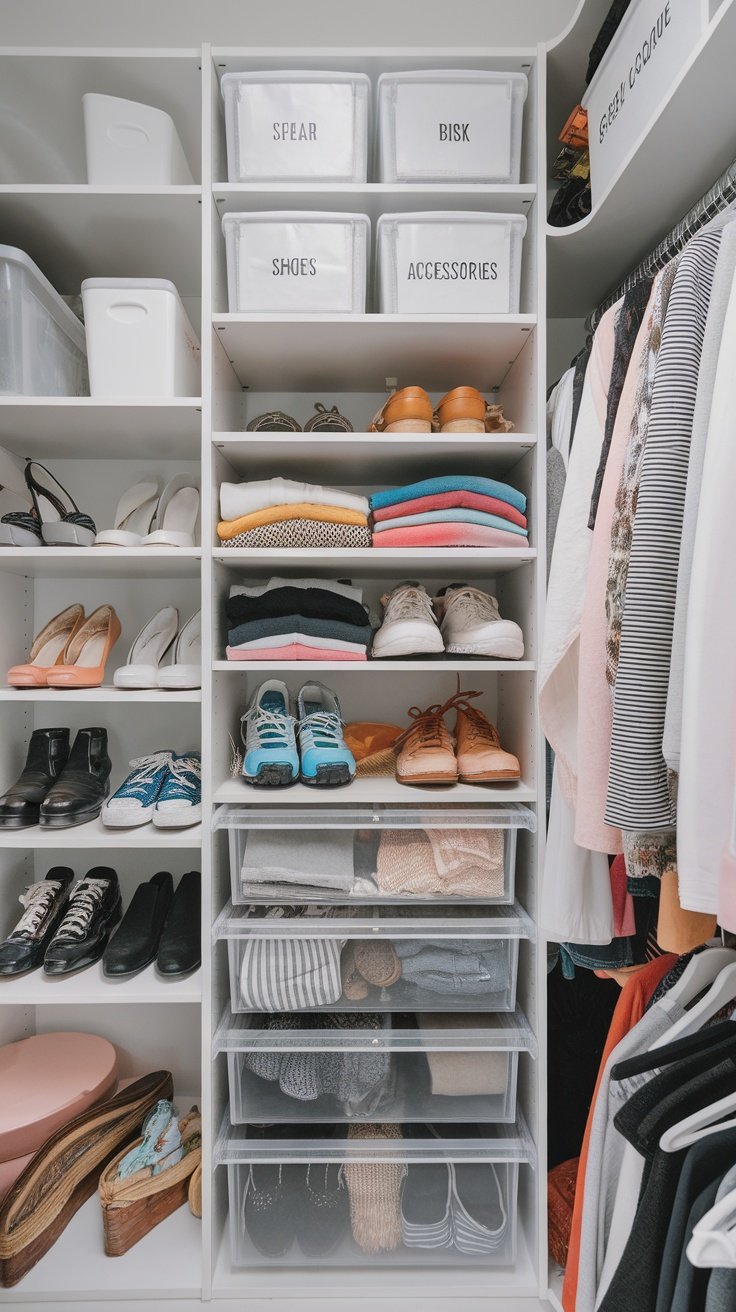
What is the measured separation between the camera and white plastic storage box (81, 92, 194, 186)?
128 centimetres

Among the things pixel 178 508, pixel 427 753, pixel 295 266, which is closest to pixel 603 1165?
pixel 427 753

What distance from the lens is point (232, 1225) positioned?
1.26m

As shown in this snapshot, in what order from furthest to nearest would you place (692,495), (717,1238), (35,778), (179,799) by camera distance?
(35,778), (179,799), (692,495), (717,1238)

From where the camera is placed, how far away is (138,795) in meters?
1.37

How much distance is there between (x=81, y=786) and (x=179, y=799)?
9.6 inches

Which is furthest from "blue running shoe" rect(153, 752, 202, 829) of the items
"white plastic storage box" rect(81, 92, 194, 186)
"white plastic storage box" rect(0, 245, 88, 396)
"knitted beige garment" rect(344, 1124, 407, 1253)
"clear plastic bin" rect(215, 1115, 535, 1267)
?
"white plastic storage box" rect(81, 92, 194, 186)

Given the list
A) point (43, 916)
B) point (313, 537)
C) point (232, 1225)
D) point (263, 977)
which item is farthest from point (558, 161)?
point (232, 1225)

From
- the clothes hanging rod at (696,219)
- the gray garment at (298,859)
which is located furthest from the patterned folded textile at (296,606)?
the clothes hanging rod at (696,219)

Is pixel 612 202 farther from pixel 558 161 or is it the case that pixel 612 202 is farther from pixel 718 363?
pixel 718 363

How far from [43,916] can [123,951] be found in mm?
235

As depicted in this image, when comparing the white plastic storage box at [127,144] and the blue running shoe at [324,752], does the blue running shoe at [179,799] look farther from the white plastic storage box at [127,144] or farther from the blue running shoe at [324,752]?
the white plastic storage box at [127,144]

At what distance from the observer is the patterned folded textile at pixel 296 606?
1351 mm

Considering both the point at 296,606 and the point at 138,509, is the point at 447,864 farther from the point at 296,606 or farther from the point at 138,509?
the point at 138,509

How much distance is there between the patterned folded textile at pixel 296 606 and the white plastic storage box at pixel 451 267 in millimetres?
549
